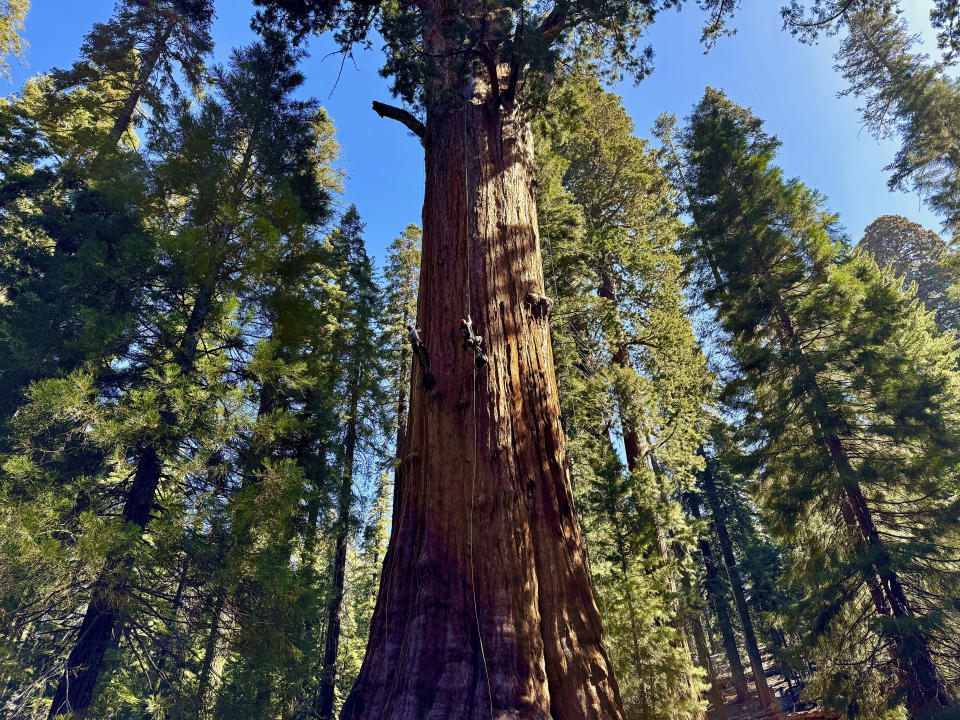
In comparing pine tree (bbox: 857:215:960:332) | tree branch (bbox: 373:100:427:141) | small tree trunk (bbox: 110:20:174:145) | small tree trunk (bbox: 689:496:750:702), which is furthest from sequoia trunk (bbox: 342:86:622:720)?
pine tree (bbox: 857:215:960:332)

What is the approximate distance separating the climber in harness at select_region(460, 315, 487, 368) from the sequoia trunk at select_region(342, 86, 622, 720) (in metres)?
0.12

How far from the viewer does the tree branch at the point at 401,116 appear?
490 cm

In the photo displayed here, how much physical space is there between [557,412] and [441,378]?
993mm

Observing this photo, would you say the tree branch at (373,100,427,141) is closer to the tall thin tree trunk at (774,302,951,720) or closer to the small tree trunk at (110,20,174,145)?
the tall thin tree trunk at (774,302,951,720)

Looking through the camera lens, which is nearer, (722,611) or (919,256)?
(722,611)

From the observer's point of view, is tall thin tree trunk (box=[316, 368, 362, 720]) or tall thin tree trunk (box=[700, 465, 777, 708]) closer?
tall thin tree trunk (box=[316, 368, 362, 720])

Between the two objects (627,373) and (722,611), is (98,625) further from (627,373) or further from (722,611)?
(722,611)

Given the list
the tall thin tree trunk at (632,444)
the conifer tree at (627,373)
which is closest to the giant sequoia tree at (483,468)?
the conifer tree at (627,373)

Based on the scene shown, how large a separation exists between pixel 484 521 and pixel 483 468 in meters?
0.35

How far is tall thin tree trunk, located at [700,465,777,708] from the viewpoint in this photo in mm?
18312

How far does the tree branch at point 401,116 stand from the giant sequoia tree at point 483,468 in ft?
0.05

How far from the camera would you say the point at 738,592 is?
20156 millimetres

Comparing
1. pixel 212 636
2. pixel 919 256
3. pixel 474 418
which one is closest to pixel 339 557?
pixel 212 636

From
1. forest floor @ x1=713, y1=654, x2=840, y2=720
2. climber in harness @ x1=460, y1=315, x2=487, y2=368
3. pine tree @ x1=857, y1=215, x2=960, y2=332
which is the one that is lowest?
forest floor @ x1=713, y1=654, x2=840, y2=720
